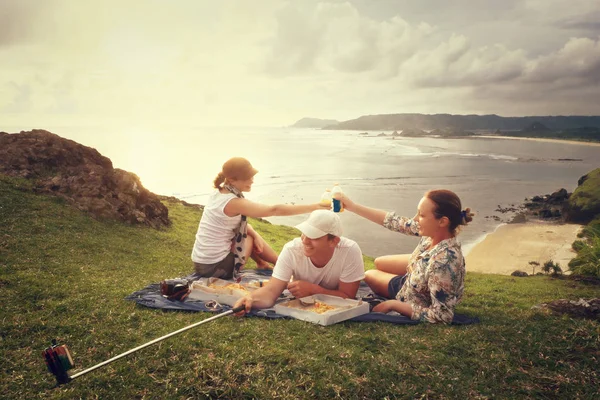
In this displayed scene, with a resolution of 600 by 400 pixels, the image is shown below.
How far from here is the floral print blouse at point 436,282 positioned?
5.40 metres

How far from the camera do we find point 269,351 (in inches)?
190

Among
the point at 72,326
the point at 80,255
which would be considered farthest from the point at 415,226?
the point at 80,255

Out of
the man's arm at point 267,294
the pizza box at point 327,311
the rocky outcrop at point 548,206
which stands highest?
the man's arm at point 267,294

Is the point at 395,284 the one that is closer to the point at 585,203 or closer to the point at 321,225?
the point at 321,225

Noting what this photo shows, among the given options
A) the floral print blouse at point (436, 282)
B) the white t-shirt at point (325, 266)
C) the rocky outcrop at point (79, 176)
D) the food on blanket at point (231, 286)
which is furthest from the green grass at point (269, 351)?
the rocky outcrop at point (79, 176)

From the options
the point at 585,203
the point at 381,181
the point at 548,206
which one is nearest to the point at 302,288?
the point at 585,203

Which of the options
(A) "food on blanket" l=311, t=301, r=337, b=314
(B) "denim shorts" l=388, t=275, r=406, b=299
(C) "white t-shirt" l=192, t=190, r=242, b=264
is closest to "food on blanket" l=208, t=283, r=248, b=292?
(C) "white t-shirt" l=192, t=190, r=242, b=264

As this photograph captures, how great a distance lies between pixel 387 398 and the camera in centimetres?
412

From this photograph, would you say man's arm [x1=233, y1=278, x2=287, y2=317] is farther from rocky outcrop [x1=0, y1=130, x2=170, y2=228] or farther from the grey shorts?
rocky outcrop [x1=0, y1=130, x2=170, y2=228]

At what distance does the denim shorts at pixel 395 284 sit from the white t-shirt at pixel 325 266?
775 mm

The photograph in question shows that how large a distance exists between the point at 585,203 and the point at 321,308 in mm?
27463

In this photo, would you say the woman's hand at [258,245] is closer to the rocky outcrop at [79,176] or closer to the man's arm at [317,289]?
the man's arm at [317,289]

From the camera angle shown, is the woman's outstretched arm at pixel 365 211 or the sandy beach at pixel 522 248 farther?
the sandy beach at pixel 522 248

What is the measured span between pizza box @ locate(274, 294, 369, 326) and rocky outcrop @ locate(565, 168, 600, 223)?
2629cm
